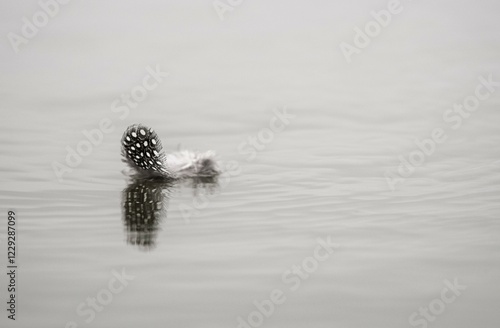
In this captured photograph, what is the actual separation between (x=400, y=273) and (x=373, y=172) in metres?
1.82

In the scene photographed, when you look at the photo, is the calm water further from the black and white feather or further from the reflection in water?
the black and white feather

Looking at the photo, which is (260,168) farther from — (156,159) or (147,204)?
(147,204)

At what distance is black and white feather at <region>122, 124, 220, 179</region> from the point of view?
22.4 feet

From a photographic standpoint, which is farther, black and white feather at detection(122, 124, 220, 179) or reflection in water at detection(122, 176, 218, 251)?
black and white feather at detection(122, 124, 220, 179)

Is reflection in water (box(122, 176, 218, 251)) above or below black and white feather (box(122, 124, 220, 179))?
below

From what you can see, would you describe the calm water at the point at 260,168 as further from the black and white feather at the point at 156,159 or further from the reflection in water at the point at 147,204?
the black and white feather at the point at 156,159

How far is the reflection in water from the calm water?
0.08 feet

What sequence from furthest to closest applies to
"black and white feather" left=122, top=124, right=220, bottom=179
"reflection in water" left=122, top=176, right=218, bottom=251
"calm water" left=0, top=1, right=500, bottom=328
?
"black and white feather" left=122, top=124, right=220, bottom=179, "reflection in water" left=122, top=176, right=218, bottom=251, "calm water" left=0, top=1, right=500, bottom=328

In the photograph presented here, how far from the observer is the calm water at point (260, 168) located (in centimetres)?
512

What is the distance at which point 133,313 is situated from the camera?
16.1 feet

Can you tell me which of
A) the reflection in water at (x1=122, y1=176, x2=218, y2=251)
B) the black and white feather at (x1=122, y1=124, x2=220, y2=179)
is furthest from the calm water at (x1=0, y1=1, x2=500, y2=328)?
the black and white feather at (x1=122, y1=124, x2=220, y2=179)

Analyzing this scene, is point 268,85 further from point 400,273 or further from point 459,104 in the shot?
point 400,273

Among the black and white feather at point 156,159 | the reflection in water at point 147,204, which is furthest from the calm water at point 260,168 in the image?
the black and white feather at point 156,159

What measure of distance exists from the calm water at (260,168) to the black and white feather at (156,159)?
0.51ft
